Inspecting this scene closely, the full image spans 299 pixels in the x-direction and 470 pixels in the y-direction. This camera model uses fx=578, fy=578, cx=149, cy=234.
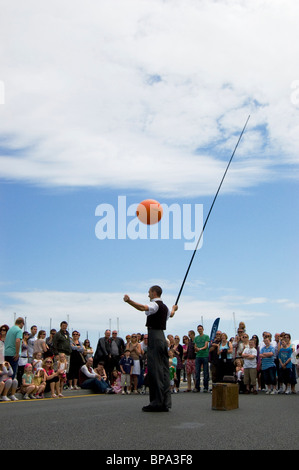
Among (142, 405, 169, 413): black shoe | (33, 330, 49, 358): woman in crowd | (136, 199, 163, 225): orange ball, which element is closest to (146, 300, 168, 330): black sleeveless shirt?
(142, 405, 169, 413): black shoe

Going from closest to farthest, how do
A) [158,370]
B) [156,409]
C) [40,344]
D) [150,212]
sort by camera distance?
1. [158,370]
2. [156,409]
3. [150,212]
4. [40,344]

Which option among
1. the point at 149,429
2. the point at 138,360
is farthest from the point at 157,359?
the point at 138,360

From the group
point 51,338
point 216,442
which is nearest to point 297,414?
point 216,442

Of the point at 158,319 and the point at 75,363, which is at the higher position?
the point at 158,319

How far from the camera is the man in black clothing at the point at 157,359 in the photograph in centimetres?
992

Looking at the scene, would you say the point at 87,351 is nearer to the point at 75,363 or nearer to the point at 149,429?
the point at 75,363

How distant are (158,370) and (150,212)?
2.92 m

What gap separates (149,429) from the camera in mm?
7633

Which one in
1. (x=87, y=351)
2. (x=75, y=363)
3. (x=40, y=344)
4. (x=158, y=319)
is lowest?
(x=75, y=363)

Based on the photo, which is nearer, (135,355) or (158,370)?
(158,370)

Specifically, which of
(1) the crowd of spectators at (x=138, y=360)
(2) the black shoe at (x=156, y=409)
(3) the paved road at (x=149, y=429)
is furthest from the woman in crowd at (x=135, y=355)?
(2) the black shoe at (x=156, y=409)

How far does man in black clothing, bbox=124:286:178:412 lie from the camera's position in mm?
9922

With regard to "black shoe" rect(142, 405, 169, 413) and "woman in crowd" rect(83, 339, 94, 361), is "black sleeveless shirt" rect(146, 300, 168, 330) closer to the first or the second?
"black shoe" rect(142, 405, 169, 413)
